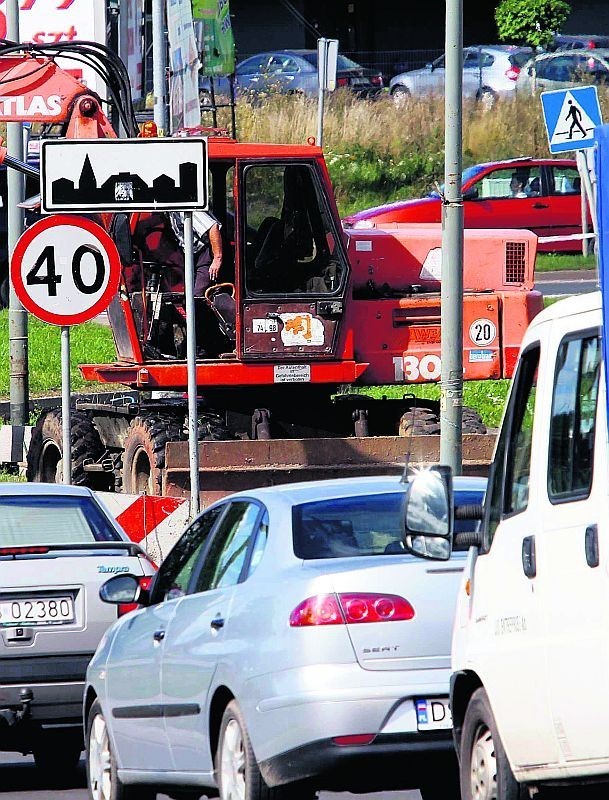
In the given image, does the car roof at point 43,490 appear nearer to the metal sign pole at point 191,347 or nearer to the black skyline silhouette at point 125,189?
the metal sign pole at point 191,347

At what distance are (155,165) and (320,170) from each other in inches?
150

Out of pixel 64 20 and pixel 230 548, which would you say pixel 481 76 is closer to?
pixel 64 20

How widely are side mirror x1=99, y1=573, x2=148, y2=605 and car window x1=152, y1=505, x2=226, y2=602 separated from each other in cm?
8

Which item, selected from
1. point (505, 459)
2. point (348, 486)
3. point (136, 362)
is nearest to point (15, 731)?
point (348, 486)

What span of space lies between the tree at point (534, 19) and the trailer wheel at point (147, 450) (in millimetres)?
34289

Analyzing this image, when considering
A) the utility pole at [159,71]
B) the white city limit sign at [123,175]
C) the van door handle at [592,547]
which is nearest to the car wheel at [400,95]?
the utility pole at [159,71]

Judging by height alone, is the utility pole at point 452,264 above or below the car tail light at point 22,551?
above

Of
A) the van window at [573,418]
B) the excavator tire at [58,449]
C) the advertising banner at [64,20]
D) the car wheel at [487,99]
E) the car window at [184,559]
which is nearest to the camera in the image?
the van window at [573,418]

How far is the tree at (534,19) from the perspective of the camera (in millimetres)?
49969

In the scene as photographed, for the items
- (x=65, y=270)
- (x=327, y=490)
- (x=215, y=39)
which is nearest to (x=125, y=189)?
(x=65, y=270)

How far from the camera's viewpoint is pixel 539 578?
19.9 ft

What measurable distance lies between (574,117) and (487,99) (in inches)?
1123

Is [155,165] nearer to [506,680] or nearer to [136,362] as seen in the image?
[136,362]

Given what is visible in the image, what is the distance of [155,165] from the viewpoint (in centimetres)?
1273
